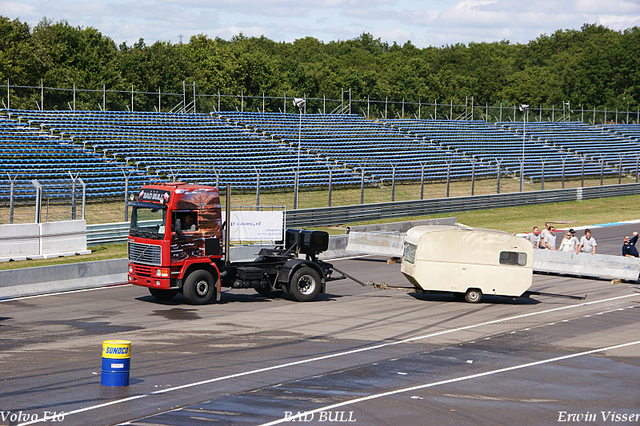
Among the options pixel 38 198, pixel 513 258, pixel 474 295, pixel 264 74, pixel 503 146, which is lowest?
pixel 474 295

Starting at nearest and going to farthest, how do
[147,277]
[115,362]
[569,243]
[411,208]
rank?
1. [115,362]
2. [147,277]
3. [569,243]
4. [411,208]

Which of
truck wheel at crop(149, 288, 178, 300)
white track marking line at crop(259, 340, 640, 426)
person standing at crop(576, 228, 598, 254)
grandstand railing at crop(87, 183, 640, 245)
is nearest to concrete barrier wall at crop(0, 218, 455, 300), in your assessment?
truck wheel at crop(149, 288, 178, 300)

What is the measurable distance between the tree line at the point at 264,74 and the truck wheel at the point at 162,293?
33039 millimetres

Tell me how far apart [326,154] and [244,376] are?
130ft

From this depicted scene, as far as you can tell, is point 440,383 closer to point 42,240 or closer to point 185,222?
point 185,222

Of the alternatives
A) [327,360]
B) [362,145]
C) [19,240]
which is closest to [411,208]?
[362,145]

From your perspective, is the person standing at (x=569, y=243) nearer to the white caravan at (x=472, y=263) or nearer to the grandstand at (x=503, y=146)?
the white caravan at (x=472, y=263)

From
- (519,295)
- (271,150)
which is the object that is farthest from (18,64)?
(519,295)

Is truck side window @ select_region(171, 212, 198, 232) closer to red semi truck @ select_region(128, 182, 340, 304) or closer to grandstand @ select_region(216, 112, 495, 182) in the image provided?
red semi truck @ select_region(128, 182, 340, 304)

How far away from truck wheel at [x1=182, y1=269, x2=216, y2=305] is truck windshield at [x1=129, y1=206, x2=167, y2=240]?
1.22 metres

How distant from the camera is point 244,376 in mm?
11297

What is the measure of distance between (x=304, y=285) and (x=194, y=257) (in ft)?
Result: 9.29

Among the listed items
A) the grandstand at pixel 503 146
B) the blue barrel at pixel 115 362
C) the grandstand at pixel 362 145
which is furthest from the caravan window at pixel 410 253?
the grandstand at pixel 503 146

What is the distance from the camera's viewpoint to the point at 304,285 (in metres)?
18.7
